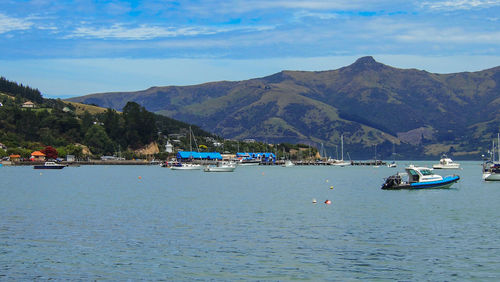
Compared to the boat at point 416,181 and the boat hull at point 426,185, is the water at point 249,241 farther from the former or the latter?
the boat at point 416,181

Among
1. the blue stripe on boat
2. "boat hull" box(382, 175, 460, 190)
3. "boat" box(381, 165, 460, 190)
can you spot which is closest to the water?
the blue stripe on boat

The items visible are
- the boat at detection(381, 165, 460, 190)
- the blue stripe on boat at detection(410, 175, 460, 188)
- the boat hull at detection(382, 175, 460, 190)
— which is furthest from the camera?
the boat at detection(381, 165, 460, 190)

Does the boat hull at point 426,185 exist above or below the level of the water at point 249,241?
above

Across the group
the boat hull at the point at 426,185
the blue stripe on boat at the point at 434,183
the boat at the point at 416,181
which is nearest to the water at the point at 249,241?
the blue stripe on boat at the point at 434,183

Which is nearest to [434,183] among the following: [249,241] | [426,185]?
[426,185]

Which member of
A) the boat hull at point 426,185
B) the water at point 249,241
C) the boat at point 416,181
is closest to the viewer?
the water at point 249,241

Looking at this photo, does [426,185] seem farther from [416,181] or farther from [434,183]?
[434,183]

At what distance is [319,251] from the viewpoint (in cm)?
4903

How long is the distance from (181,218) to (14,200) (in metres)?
37.2

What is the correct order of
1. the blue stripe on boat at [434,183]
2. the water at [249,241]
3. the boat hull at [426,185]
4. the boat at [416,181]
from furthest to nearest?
1. the boat at [416,181]
2. the boat hull at [426,185]
3. the blue stripe on boat at [434,183]
4. the water at [249,241]

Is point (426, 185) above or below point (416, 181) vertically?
below

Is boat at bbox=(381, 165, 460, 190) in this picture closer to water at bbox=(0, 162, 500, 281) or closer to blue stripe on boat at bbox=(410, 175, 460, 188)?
blue stripe on boat at bbox=(410, 175, 460, 188)

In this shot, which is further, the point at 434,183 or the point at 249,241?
the point at 434,183

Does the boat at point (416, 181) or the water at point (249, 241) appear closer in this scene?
the water at point (249, 241)
